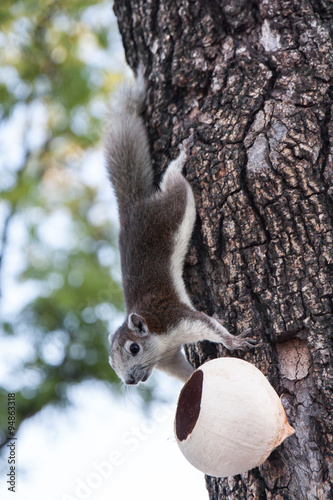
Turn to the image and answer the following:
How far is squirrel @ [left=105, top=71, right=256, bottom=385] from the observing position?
2835 mm

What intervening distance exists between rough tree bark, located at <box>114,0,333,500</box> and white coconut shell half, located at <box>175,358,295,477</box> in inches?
9.3

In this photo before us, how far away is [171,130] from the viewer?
8.75 feet

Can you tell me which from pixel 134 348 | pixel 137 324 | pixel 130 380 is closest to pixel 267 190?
pixel 137 324

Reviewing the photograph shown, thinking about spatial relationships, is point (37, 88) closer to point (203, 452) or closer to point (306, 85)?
point (306, 85)

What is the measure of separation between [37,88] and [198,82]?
3.31 metres

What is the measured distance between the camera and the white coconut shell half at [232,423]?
170 cm

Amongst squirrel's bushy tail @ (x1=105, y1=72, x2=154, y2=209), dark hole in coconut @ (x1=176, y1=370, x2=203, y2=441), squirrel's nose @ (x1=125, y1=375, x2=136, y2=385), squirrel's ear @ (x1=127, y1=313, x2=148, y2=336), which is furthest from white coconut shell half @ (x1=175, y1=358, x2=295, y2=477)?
squirrel's bushy tail @ (x1=105, y1=72, x2=154, y2=209)

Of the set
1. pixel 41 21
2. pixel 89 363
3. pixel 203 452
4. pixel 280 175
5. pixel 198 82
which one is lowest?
pixel 89 363

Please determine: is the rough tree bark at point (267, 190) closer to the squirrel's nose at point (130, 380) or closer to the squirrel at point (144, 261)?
the squirrel at point (144, 261)

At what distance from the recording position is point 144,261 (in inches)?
117

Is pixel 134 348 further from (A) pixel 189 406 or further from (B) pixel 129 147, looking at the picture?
(A) pixel 189 406

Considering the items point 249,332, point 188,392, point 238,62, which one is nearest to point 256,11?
point 238,62

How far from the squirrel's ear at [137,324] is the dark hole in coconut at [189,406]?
3.36ft

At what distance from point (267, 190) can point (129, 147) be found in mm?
1166
